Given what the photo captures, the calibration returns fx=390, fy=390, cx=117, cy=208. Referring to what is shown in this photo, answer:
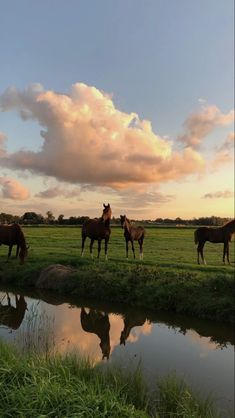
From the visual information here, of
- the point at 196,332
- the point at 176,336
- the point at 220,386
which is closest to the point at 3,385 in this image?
the point at 220,386

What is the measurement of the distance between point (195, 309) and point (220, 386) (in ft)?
18.6

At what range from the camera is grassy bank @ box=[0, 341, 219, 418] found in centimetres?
514

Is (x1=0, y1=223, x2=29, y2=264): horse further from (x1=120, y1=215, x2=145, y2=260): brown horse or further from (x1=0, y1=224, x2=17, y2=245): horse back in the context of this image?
(x1=120, y1=215, x2=145, y2=260): brown horse

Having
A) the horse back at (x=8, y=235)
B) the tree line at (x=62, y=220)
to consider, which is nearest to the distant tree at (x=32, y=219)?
the tree line at (x=62, y=220)

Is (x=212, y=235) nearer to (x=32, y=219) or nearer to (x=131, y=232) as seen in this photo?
(x=131, y=232)

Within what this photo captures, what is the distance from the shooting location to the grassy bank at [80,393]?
202 inches

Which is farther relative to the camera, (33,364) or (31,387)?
(33,364)

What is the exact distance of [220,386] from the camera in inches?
334

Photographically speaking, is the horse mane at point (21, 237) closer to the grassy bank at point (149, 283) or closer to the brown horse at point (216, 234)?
the grassy bank at point (149, 283)

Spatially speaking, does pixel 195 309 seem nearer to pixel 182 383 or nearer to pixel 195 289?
pixel 195 289

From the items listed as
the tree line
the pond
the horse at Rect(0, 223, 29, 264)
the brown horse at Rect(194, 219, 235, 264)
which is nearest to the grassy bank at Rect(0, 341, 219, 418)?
the pond

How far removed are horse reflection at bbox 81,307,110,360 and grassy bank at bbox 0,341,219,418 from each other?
3635 mm

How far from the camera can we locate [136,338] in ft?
39.3

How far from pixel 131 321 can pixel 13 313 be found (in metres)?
4.48
